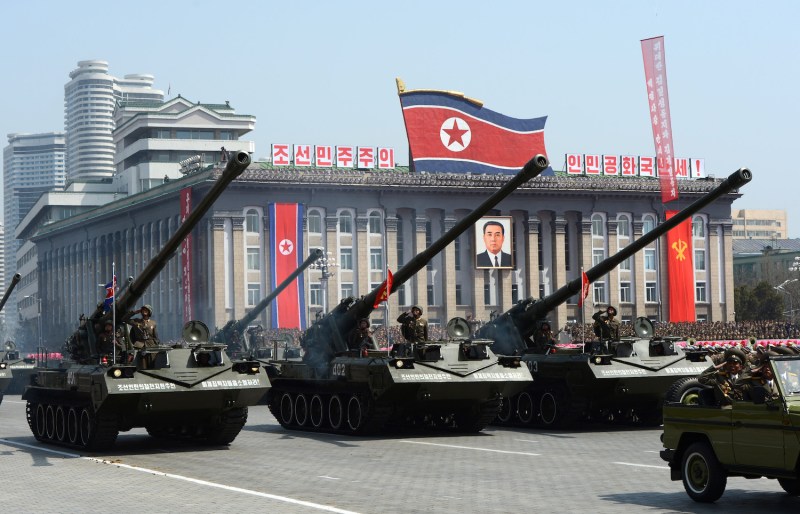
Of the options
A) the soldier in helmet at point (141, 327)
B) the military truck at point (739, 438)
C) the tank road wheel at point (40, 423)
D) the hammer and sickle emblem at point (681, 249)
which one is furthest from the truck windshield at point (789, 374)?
the hammer and sickle emblem at point (681, 249)

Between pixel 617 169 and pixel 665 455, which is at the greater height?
pixel 617 169

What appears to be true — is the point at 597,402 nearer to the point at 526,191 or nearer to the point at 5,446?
the point at 5,446

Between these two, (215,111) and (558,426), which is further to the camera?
(215,111)

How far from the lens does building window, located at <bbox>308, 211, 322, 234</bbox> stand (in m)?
93.7

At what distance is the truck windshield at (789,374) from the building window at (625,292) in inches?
3537

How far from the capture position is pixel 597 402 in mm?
28188

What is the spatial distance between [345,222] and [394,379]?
232 ft

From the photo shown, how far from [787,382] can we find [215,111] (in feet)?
417

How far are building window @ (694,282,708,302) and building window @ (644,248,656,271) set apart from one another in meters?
3.56

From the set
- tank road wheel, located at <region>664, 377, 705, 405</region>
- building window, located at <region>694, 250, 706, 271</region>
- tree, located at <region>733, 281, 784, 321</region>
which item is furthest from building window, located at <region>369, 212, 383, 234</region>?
tank road wheel, located at <region>664, 377, 705, 405</region>

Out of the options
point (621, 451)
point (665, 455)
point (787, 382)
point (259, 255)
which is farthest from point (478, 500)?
point (259, 255)

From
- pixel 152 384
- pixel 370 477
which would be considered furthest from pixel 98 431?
pixel 370 477

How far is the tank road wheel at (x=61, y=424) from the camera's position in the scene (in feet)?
84.2

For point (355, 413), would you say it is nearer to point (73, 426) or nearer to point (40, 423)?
point (73, 426)
